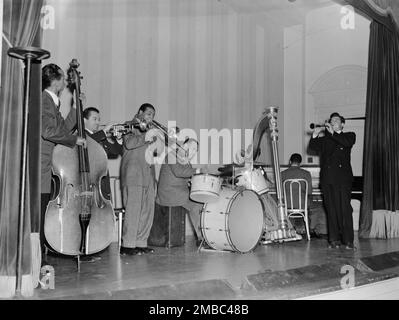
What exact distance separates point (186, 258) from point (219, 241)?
0.42 meters

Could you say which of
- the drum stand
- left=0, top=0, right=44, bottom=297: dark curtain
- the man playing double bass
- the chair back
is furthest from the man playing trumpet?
left=0, top=0, right=44, bottom=297: dark curtain

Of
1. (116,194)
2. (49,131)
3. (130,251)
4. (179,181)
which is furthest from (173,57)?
(49,131)

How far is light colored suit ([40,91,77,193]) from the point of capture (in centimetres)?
350

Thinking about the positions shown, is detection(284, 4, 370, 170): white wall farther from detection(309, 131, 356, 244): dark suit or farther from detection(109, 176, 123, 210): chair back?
detection(109, 176, 123, 210): chair back

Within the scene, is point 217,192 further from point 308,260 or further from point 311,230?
point 311,230

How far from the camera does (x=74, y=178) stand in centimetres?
358

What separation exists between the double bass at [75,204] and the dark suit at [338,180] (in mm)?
2476

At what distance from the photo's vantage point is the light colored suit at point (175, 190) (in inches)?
203

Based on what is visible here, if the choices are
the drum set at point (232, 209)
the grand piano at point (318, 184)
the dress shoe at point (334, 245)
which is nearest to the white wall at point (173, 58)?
the grand piano at point (318, 184)

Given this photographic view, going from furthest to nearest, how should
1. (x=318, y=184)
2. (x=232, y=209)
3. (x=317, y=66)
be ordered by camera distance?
(x=317, y=66) < (x=318, y=184) < (x=232, y=209)

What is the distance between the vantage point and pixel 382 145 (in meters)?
6.22

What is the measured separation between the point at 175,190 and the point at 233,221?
76cm

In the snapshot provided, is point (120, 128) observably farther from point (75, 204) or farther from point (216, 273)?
point (216, 273)
